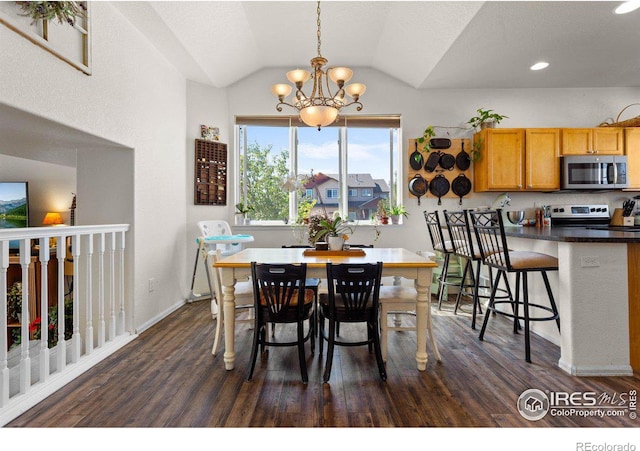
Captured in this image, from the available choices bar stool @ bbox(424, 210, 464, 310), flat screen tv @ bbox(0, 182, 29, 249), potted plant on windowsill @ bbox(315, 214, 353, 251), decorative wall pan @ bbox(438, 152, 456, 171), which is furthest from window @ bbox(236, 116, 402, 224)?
flat screen tv @ bbox(0, 182, 29, 249)

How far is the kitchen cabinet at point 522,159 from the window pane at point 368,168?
51.8 inches

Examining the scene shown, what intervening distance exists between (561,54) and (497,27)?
1.11 meters

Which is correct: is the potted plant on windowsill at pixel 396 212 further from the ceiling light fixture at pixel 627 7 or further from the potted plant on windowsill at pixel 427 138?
the ceiling light fixture at pixel 627 7

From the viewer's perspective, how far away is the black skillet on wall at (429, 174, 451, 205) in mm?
4734

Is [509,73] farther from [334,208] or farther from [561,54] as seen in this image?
[334,208]


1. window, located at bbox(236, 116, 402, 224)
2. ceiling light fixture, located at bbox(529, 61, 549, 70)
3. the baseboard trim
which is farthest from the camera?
window, located at bbox(236, 116, 402, 224)

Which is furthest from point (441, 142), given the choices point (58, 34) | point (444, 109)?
point (58, 34)

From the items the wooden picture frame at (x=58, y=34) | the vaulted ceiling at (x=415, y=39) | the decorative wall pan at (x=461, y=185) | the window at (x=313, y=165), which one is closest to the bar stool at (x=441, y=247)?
the decorative wall pan at (x=461, y=185)

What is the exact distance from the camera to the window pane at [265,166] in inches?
192

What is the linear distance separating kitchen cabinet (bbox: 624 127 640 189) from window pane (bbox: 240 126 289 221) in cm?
452

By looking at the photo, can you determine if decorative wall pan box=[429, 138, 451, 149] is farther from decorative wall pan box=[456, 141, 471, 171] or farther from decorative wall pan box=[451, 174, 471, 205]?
decorative wall pan box=[451, 174, 471, 205]

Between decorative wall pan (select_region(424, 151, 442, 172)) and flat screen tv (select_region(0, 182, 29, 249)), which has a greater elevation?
decorative wall pan (select_region(424, 151, 442, 172))

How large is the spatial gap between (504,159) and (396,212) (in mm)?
1545
